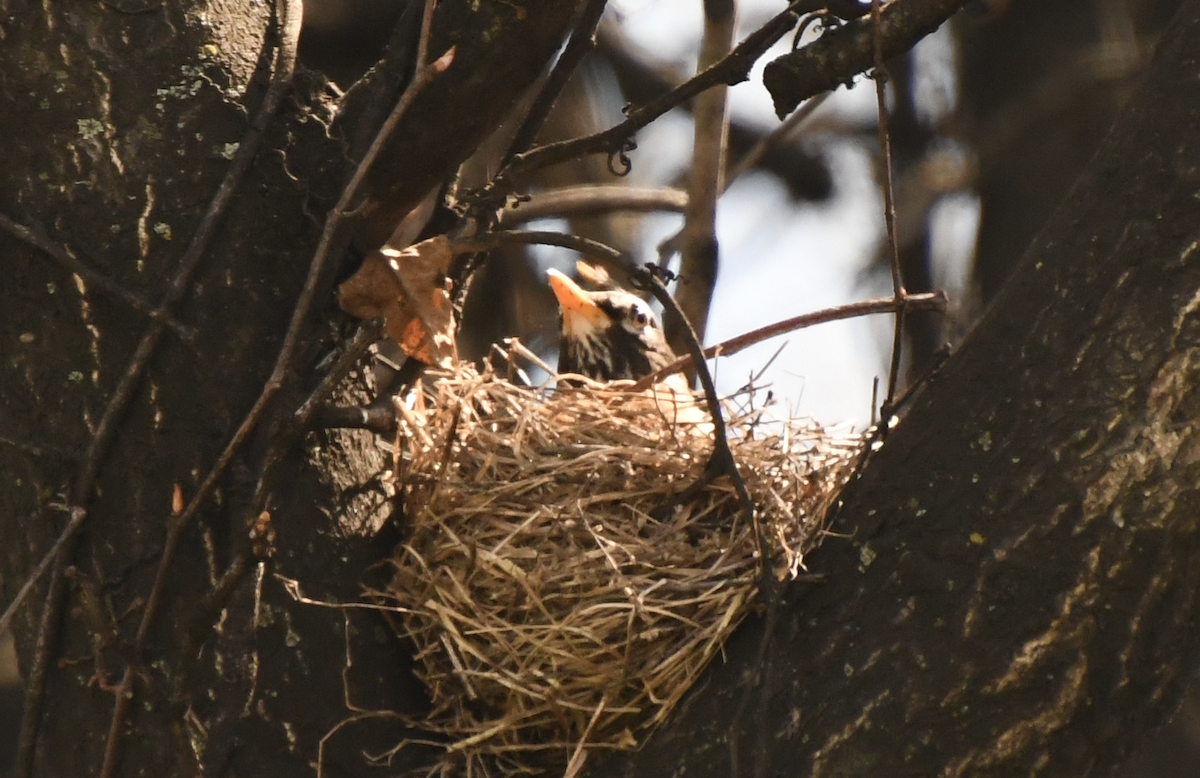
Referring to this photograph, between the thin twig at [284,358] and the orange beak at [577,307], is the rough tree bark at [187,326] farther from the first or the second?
the orange beak at [577,307]

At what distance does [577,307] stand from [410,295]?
4.83 ft

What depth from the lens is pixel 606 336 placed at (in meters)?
3.81

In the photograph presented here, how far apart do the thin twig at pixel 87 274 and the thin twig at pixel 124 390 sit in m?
0.01

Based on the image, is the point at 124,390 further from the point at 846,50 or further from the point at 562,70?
the point at 846,50

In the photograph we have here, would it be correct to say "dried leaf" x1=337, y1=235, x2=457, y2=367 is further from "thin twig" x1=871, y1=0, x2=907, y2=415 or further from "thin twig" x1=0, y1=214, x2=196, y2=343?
"thin twig" x1=871, y1=0, x2=907, y2=415

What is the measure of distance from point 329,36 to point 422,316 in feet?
7.01

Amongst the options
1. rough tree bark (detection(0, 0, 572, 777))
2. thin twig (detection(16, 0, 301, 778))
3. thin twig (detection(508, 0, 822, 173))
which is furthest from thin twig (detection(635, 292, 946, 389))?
thin twig (detection(16, 0, 301, 778))

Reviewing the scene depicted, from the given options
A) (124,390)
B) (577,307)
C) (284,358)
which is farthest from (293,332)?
(577,307)

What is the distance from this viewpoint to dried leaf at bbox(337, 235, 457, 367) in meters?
2.32

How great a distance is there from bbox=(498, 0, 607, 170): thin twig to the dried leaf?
257mm

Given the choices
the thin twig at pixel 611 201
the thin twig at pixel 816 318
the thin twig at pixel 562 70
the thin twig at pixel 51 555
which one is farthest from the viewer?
the thin twig at pixel 611 201

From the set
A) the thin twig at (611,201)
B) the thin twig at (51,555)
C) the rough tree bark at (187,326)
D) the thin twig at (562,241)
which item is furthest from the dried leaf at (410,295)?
the thin twig at (611,201)

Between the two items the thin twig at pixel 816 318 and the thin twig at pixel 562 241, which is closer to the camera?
the thin twig at pixel 562 241

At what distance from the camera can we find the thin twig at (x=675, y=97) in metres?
2.41
